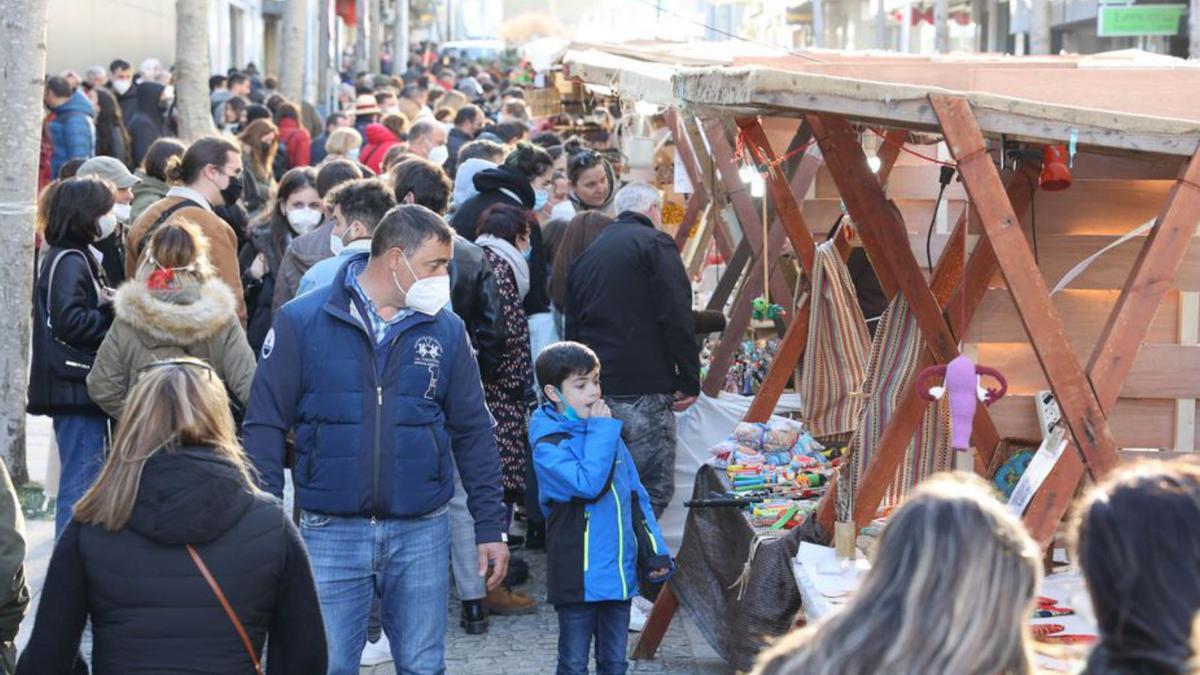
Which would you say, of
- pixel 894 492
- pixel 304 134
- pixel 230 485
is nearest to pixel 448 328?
pixel 230 485

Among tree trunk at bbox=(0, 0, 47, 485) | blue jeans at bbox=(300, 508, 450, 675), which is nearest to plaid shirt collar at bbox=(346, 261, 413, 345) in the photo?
blue jeans at bbox=(300, 508, 450, 675)

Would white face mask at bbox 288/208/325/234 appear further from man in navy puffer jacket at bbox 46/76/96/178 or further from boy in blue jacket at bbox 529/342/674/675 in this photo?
man in navy puffer jacket at bbox 46/76/96/178

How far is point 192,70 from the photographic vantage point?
1612 cm

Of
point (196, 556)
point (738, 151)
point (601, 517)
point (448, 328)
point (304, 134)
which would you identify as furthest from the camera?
point (304, 134)

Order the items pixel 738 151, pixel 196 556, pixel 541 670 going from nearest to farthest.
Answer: pixel 196 556
pixel 738 151
pixel 541 670

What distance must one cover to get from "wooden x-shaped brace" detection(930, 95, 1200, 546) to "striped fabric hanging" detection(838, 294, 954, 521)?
0.96 meters

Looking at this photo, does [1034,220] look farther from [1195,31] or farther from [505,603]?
[1195,31]

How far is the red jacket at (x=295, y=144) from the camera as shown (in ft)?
52.0

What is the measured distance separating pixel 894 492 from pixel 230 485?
292 centimetres

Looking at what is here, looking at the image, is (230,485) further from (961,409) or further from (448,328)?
(961,409)

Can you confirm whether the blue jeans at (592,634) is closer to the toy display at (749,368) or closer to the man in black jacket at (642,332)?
the man in black jacket at (642,332)

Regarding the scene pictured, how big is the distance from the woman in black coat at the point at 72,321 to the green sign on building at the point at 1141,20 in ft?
76.0

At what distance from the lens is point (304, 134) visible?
52.9ft

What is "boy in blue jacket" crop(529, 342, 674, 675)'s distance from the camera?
5777 millimetres
